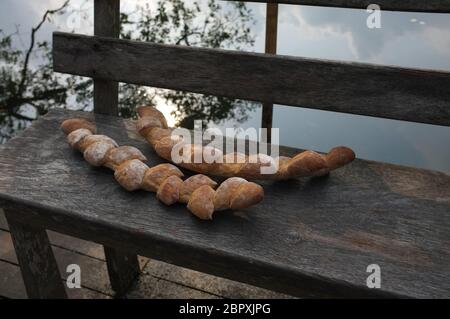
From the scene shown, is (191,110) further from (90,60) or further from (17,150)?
(17,150)

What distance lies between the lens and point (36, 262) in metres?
1.96

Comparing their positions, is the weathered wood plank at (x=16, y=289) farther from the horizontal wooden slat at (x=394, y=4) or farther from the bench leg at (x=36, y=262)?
the horizontal wooden slat at (x=394, y=4)

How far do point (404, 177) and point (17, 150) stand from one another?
1.39 meters

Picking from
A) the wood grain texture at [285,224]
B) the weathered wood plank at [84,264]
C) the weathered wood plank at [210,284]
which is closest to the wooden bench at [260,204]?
the wood grain texture at [285,224]

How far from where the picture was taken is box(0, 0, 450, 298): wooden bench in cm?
129

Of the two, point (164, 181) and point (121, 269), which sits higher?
point (164, 181)

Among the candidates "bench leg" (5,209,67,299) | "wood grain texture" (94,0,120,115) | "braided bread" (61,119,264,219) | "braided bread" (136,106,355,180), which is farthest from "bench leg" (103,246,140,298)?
"braided bread" (136,106,355,180)

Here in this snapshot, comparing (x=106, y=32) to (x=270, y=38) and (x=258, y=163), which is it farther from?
(x=270, y=38)

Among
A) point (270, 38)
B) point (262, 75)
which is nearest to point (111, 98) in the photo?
point (262, 75)

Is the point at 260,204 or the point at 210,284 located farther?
the point at 210,284

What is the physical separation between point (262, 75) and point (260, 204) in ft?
2.20

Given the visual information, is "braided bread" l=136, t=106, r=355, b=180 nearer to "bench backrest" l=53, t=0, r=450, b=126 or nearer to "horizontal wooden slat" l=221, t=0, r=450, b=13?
"bench backrest" l=53, t=0, r=450, b=126

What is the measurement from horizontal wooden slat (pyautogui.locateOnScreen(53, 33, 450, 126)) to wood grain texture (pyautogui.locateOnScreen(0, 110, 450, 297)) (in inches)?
10.4

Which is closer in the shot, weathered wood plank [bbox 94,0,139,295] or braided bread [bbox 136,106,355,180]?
braided bread [bbox 136,106,355,180]
